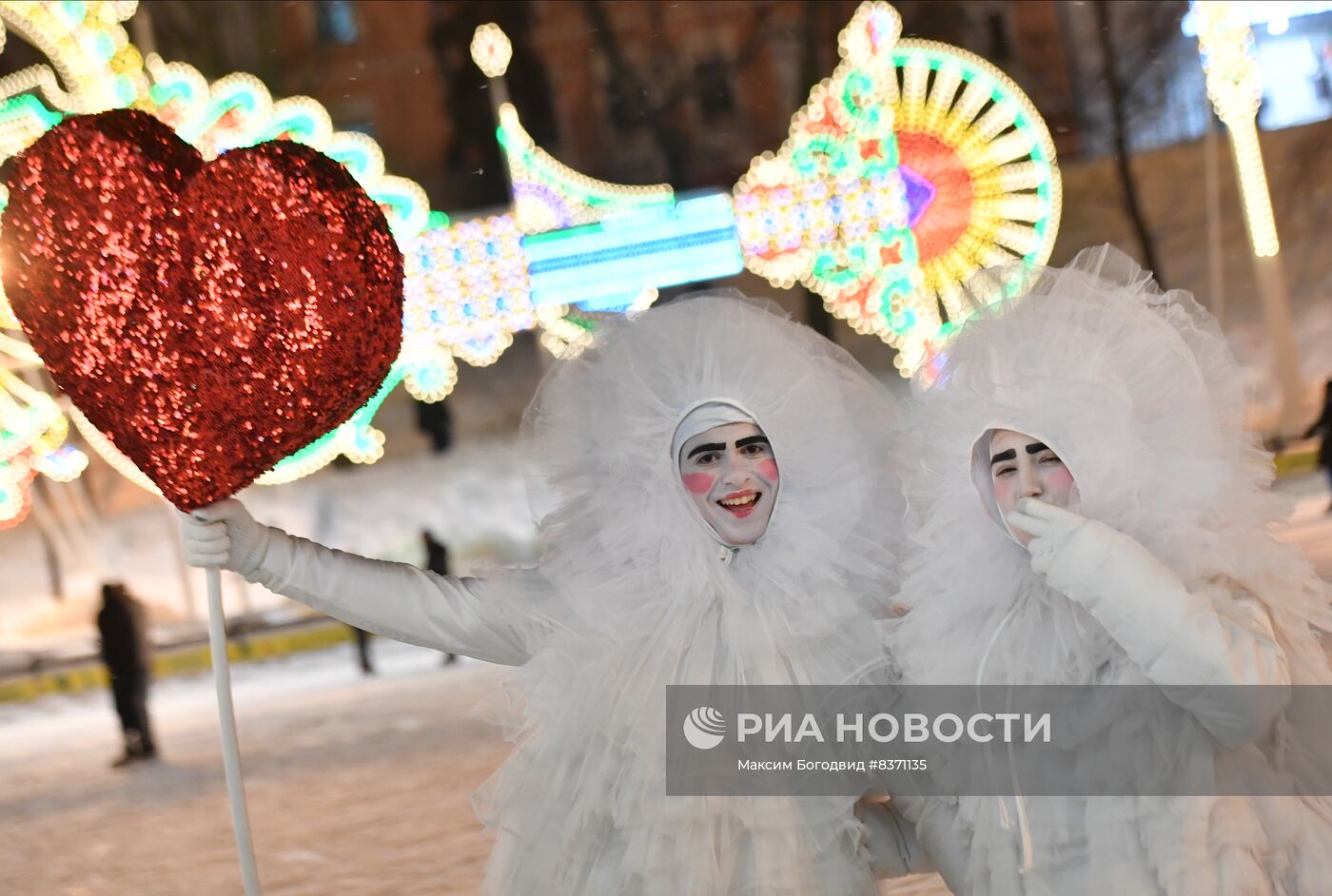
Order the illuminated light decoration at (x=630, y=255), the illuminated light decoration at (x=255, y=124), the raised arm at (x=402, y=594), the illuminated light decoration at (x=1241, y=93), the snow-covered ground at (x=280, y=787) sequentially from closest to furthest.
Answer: the raised arm at (x=402, y=594) → the snow-covered ground at (x=280, y=787) → the illuminated light decoration at (x=255, y=124) → the illuminated light decoration at (x=630, y=255) → the illuminated light decoration at (x=1241, y=93)

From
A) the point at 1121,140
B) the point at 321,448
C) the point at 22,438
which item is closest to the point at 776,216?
the point at 1121,140

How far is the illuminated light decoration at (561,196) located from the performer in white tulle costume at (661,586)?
129 inches

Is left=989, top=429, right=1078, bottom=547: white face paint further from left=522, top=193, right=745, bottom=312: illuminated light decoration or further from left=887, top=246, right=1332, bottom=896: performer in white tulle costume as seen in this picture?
left=522, top=193, right=745, bottom=312: illuminated light decoration

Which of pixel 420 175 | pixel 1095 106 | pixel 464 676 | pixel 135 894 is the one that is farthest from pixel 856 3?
pixel 135 894

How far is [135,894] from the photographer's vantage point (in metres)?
3.83

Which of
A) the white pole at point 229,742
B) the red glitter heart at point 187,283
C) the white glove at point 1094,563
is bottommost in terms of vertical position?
the white pole at point 229,742

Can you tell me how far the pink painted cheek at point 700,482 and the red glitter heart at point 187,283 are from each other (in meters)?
0.54

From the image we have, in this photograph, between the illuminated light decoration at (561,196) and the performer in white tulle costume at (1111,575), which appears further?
the illuminated light decoration at (561,196)

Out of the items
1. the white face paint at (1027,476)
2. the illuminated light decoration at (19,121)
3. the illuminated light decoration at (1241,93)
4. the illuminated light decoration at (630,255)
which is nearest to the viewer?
the white face paint at (1027,476)

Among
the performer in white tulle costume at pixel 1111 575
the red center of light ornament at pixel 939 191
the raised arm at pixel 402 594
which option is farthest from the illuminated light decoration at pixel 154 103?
the performer in white tulle costume at pixel 1111 575

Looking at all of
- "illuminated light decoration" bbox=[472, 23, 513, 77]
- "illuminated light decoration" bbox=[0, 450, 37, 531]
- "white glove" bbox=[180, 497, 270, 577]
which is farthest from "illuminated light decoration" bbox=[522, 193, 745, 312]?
"white glove" bbox=[180, 497, 270, 577]

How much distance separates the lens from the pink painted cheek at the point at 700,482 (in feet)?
6.40

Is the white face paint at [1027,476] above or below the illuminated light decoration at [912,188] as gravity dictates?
below

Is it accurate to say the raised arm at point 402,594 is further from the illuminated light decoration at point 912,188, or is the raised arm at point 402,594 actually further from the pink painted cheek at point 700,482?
the illuminated light decoration at point 912,188
